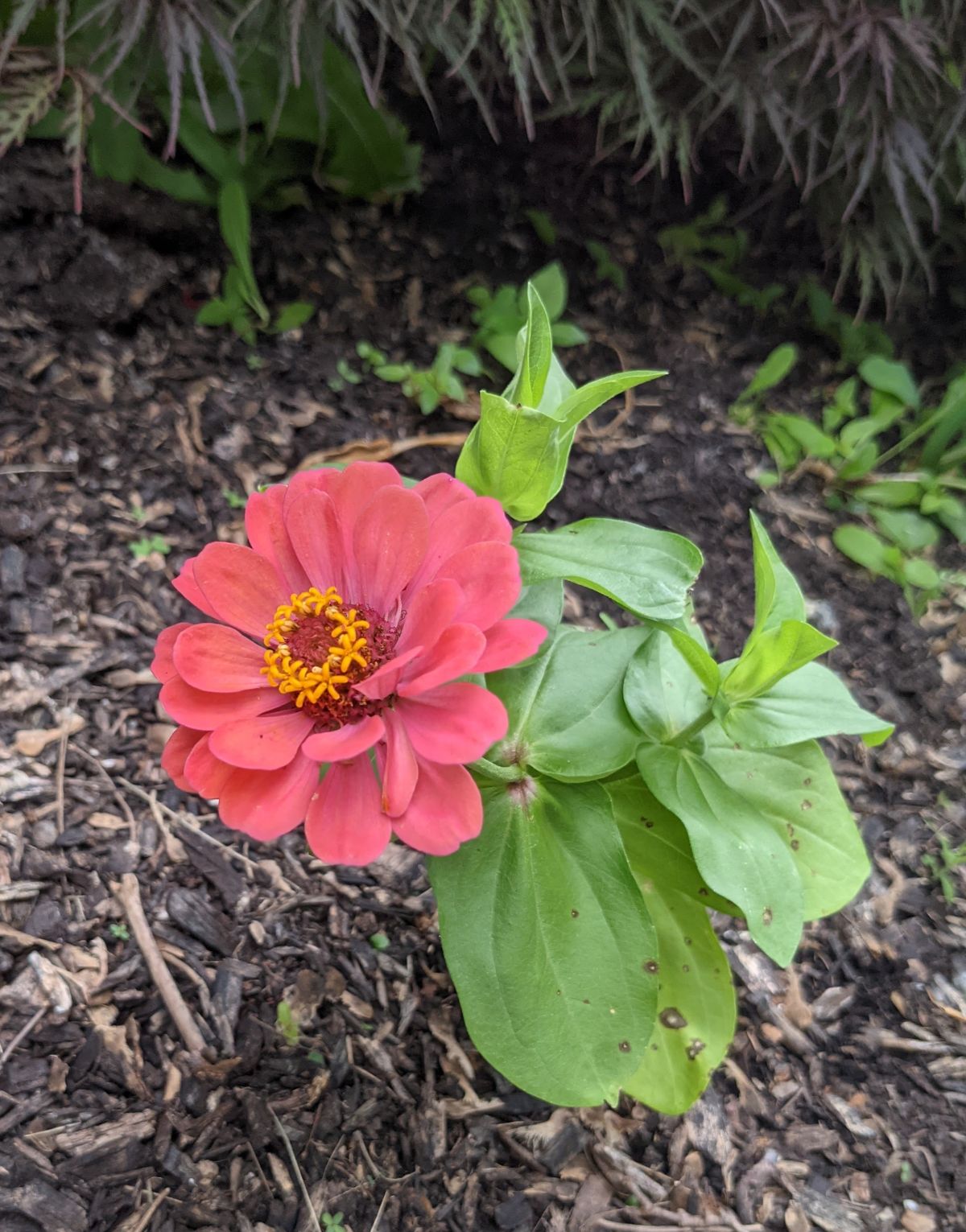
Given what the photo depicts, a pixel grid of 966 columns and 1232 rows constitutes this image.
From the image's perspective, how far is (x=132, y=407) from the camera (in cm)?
193

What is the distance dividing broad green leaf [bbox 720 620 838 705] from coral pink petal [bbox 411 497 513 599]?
0.36 meters

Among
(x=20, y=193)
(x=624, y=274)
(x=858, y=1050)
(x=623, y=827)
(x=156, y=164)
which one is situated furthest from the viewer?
(x=624, y=274)

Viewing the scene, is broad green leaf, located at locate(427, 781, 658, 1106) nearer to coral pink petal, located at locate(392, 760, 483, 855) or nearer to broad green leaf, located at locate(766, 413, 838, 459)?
coral pink petal, located at locate(392, 760, 483, 855)

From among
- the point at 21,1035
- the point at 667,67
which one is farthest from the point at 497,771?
the point at 667,67

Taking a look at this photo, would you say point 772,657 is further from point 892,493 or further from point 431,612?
point 892,493

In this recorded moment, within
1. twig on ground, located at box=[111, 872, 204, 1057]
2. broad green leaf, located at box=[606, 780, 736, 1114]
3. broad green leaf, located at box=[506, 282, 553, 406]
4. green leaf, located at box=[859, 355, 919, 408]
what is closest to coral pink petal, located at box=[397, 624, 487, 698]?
broad green leaf, located at box=[506, 282, 553, 406]

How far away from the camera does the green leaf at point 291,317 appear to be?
7.01 ft

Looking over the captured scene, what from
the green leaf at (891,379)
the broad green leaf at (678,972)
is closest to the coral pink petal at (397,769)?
the broad green leaf at (678,972)

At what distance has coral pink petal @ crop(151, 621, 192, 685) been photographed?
2.86 feet

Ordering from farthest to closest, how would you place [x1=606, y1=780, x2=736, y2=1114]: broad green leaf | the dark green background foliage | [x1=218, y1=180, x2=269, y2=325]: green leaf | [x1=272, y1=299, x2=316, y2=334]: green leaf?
[x1=272, y1=299, x2=316, y2=334]: green leaf < [x1=218, y1=180, x2=269, y2=325]: green leaf < the dark green background foliage < [x1=606, y1=780, x2=736, y2=1114]: broad green leaf

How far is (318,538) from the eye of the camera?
92cm

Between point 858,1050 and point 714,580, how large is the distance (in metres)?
0.99

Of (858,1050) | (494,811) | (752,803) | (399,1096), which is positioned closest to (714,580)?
(752,803)

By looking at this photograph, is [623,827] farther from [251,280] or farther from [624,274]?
[624,274]
